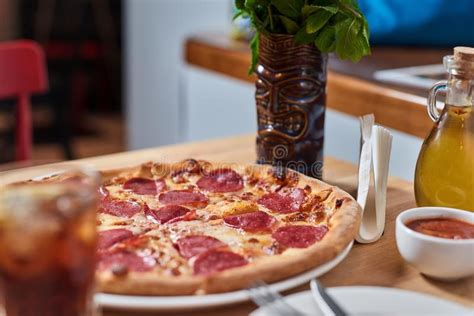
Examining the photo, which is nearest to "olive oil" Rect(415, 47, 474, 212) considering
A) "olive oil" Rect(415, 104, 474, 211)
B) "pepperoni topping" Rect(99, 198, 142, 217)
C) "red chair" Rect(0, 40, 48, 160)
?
"olive oil" Rect(415, 104, 474, 211)

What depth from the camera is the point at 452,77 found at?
42.0 inches

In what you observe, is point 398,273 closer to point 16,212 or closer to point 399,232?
point 399,232

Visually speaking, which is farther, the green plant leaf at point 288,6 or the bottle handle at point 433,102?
the green plant leaf at point 288,6

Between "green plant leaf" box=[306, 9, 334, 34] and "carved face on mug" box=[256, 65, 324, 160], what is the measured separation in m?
0.09

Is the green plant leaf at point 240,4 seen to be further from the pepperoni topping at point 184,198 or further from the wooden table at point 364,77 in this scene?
the wooden table at point 364,77

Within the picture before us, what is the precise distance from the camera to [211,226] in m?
1.06

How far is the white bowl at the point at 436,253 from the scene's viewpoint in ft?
3.00

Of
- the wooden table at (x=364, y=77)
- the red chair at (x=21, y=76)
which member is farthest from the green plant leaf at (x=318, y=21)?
the red chair at (x=21, y=76)

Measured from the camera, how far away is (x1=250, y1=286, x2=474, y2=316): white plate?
2.69ft

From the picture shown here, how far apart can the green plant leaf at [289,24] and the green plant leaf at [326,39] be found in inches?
2.0

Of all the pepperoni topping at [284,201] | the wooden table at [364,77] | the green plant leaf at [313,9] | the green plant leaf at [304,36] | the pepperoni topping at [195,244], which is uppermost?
the green plant leaf at [313,9]

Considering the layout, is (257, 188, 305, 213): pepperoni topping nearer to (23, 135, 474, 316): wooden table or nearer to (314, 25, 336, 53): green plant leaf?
(23, 135, 474, 316): wooden table

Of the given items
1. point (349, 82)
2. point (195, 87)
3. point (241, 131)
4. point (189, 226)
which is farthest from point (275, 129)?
point (195, 87)

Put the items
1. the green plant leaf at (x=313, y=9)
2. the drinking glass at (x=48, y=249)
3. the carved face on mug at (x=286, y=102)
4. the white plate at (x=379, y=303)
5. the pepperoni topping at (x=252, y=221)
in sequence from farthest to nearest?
the carved face on mug at (x=286, y=102) < the green plant leaf at (x=313, y=9) < the pepperoni topping at (x=252, y=221) < the white plate at (x=379, y=303) < the drinking glass at (x=48, y=249)
